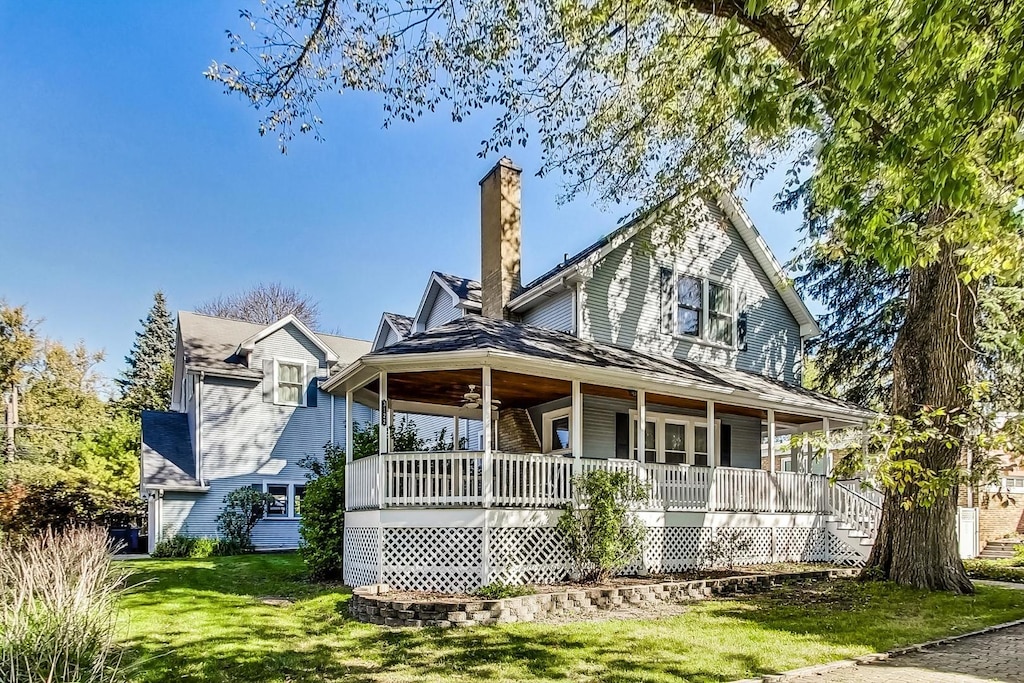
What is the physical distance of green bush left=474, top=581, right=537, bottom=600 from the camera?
9664mm

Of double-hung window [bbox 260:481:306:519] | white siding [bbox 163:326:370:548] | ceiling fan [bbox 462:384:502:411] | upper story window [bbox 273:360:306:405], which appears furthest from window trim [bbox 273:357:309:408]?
ceiling fan [bbox 462:384:502:411]

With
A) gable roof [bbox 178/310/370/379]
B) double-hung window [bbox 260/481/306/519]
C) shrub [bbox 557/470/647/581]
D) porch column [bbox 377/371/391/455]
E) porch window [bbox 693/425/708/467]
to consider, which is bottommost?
double-hung window [bbox 260/481/306/519]

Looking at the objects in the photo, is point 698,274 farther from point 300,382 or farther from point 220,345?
point 220,345

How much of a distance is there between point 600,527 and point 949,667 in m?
5.19

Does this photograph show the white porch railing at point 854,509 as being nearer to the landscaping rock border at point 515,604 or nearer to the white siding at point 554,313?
the landscaping rock border at point 515,604

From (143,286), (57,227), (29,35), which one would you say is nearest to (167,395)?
(143,286)

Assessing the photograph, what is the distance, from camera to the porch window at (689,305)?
1681cm

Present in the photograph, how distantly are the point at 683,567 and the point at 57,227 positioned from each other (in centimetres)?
2618

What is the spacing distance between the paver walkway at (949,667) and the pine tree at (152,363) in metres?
38.6

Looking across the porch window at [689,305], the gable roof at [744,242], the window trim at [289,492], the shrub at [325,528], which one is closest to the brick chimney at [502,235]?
the gable roof at [744,242]

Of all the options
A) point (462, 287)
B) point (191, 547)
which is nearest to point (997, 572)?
point (462, 287)

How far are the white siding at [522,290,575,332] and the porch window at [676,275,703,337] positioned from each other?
10.6 feet

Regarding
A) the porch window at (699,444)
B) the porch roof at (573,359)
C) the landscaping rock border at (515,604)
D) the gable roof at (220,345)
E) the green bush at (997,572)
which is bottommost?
the green bush at (997,572)

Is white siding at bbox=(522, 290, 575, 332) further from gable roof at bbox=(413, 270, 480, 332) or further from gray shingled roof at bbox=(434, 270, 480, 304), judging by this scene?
gray shingled roof at bbox=(434, 270, 480, 304)
